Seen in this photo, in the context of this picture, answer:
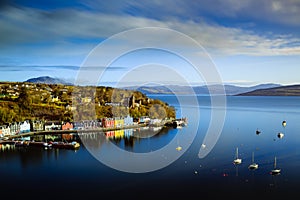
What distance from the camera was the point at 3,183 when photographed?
538 cm

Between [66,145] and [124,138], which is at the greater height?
[66,145]

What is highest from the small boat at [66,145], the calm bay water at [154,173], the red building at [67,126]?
the red building at [67,126]

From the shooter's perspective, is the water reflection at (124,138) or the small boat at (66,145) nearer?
the small boat at (66,145)

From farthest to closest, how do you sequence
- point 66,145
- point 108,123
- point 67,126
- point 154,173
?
point 108,123 → point 67,126 → point 66,145 → point 154,173

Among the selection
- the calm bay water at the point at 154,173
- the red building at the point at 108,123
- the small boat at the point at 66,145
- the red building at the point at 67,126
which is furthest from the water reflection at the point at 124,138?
the red building at the point at 67,126

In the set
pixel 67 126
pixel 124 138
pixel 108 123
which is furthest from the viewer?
pixel 108 123

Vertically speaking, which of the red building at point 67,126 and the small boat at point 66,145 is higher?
the red building at point 67,126

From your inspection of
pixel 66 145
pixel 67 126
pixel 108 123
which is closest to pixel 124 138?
pixel 66 145

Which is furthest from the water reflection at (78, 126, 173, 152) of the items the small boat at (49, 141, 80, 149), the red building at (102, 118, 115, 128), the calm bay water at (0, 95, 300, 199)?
the red building at (102, 118, 115, 128)

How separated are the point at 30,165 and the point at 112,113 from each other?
24.7ft

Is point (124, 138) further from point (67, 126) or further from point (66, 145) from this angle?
point (67, 126)

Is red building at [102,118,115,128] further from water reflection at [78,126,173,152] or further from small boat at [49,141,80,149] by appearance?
small boat at [49,141,80,149]

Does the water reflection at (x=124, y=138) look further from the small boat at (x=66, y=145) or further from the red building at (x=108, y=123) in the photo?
the red building at (x=108, y=123)

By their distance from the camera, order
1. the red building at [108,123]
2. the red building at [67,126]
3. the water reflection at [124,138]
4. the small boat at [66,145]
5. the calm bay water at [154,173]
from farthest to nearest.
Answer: the red building at [108,123]
the red building at [67,126]
the water reflection at [124,138]
the small boat at [66,145]
the calm bay water at [154,173]
